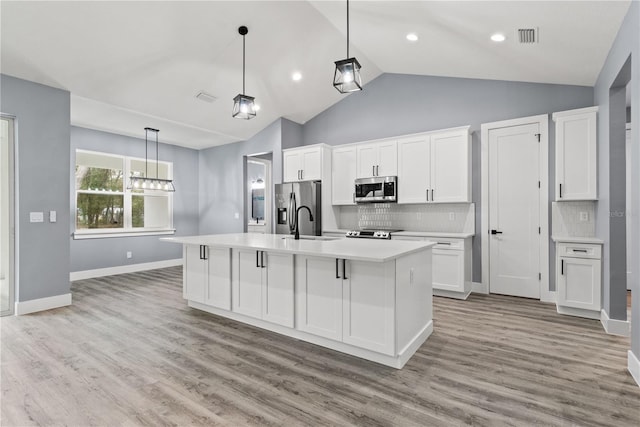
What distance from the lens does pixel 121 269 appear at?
646 cm

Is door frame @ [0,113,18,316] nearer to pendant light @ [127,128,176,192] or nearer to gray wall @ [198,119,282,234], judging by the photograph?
pendant light @ [127,128,176,192]

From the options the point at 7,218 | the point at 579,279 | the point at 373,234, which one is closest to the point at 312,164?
the point at 373,234

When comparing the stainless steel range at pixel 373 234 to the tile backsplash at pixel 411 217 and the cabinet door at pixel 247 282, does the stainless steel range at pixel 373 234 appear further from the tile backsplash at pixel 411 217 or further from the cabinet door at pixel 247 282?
the cabinet door at pixel 247 282

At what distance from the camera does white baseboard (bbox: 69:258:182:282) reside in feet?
19.4

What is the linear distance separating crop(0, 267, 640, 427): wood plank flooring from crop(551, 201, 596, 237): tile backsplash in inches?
45.9

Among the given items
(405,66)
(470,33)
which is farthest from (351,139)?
(470,33)

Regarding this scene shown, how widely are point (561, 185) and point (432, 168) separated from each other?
1.59 meters

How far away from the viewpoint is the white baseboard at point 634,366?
89.6 inches

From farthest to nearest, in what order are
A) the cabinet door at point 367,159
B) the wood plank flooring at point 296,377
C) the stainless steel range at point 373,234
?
the cabinet door at point 367,159, the stainless steel range at point 373,234, the wood plank flooring at point 296,377

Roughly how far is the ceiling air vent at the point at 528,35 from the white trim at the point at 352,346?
3001 mm

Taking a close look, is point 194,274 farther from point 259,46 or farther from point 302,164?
point 259,46

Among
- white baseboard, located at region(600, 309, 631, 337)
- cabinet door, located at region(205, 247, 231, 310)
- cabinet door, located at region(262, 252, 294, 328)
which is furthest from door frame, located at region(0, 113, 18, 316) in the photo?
white baseboard, located at region(600, 309, 631, 337)

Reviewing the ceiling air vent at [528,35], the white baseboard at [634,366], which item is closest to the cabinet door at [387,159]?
the ceiling air vent at [528,35]

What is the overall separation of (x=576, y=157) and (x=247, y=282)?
13.4 ft
